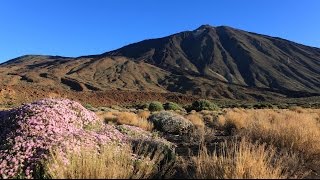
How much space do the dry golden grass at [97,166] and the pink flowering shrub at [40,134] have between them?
464mm

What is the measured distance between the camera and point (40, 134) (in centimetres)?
901

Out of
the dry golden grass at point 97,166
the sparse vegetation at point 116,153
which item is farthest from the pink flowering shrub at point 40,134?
the dry golden grass at point 97,166

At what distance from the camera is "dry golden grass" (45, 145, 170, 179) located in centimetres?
619

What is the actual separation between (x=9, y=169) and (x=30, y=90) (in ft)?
190

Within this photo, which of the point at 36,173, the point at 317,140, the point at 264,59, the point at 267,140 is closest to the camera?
the point at 36,173

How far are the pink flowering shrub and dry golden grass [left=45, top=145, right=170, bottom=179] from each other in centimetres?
46

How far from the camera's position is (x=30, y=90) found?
6372cm

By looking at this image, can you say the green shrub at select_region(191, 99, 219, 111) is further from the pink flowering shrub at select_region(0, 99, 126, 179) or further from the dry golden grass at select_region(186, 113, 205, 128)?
the pink flowering shrub at select_region(0, 99, 126, 179)

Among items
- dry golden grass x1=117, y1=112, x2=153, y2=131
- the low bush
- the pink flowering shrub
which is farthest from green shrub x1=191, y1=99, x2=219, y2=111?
the pink flowering shrub

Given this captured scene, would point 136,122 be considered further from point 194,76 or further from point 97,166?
point 194,76

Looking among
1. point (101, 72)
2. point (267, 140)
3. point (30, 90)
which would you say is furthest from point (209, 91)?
point (267, 140)

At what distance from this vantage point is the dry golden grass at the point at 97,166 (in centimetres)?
619

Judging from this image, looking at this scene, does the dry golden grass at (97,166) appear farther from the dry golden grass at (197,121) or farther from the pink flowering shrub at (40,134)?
the dry golden grass at (197,121)

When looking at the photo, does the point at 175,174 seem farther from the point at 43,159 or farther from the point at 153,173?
the point at 43,159
